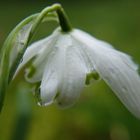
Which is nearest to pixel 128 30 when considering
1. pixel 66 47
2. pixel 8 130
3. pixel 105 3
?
pixel 105 3

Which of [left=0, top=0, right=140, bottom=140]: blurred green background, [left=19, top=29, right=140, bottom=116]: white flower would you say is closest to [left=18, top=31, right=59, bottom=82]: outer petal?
[left=19, top=29, right=140, bottom=116]: white flower

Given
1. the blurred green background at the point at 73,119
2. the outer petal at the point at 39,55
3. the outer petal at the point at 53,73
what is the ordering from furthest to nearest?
the blurred green background at the point at 73,119 < the outer petal at the point at 39,55 < the outer petal at the point at 53,73

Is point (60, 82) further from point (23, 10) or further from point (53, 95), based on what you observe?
point (23, 10)

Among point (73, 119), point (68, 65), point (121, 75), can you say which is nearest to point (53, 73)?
point (68, 65)

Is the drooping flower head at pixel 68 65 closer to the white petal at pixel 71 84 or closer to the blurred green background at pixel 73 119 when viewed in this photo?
the white petal at pixel 71 84

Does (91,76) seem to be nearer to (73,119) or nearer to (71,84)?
(71,84)

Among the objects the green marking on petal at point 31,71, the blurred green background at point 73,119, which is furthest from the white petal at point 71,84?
the blurred green background at point 73,119

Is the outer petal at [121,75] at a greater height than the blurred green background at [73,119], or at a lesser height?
greater

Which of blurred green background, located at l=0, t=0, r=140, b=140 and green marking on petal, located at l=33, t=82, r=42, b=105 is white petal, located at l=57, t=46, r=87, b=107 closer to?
green marking on petal, located at l=33, t=82, r=42, b=105

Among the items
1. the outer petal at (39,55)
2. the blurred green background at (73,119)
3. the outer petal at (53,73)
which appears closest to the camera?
the outer petal at (53,73)
